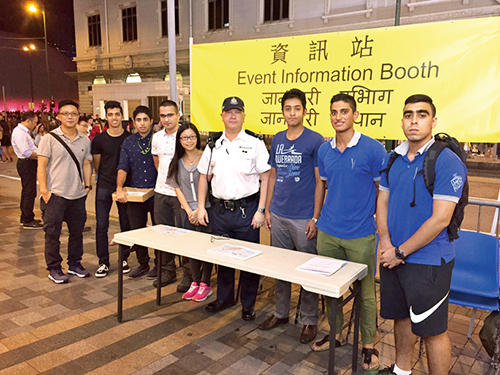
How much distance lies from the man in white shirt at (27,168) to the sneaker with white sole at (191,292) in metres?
4.26

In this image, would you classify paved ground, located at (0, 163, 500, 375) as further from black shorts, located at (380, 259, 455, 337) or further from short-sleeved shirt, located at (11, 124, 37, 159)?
short-sleeved shirt, located at (11, 124, 37, 159)

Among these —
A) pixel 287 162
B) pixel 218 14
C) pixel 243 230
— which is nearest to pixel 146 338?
pixel 243 230

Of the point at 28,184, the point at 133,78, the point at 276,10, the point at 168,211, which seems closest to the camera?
the point at 168,211

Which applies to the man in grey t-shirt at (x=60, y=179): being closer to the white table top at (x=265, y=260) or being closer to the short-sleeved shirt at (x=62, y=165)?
the short-sleeved shirt at (x=62, y=165)

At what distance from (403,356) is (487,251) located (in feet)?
4.38

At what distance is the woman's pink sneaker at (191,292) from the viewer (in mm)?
4242

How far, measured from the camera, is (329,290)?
2.44m

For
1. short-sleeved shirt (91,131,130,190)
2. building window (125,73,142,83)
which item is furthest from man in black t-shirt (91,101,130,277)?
building window (125,73,142,83)

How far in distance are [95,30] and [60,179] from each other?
28713 mm

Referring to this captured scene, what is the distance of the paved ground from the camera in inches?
119

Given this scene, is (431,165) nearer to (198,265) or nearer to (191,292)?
(198,265)

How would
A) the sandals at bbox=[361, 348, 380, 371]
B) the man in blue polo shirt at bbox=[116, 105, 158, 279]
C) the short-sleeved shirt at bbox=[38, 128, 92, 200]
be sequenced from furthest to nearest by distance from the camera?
the man in blue polo shirt at bbox=[116, 105, 158, 279] → the short-sleeved shirt at bbox=[38, 128, 92, 200] → the sandals at bbox=[361, 348, 380, 371]

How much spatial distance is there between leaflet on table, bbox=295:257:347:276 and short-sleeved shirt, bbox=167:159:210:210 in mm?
1721

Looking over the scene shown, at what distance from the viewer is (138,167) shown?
15.6ft
